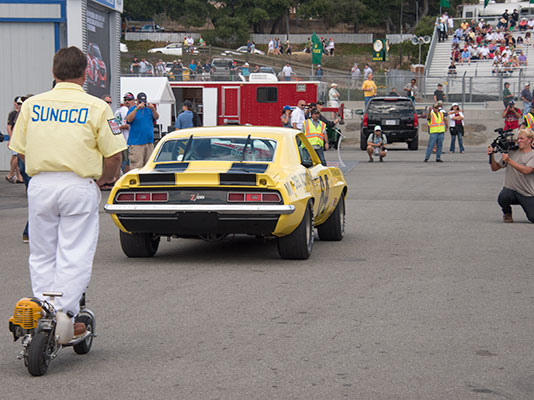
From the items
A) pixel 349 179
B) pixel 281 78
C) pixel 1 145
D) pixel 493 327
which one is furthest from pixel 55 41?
pixel 281 78

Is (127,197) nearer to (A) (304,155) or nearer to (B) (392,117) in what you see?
(A) (304,155)

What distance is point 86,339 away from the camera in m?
5.87

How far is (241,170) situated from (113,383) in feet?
14.7

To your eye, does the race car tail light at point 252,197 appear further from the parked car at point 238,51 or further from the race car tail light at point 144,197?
the parked car at point 238,51

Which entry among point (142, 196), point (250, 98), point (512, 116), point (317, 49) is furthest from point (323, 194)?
point (317, 49)

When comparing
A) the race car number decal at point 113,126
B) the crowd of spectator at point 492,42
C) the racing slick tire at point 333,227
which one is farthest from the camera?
the crowd of spectator at point 492,42

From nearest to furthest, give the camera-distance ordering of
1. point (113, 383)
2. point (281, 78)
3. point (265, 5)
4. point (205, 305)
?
point (113, 383) → point (205, 305) → point (281, 78) → point (265, 5)

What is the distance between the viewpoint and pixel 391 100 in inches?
1318

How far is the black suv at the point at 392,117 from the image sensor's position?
33219 millimetres

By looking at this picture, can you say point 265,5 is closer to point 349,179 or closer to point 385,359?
point 349,179

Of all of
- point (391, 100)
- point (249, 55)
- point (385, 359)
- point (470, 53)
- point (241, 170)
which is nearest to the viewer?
point (385, 359)

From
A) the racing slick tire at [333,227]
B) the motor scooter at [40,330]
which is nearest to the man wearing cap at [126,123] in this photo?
the racing slick tire at [333,227]

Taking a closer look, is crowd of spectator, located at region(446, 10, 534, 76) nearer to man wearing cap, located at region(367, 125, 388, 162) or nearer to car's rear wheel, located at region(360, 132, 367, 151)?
car's rear wheel, located at region(360, 132, 367, 151)

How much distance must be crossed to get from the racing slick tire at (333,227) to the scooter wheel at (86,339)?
19.4 ft
